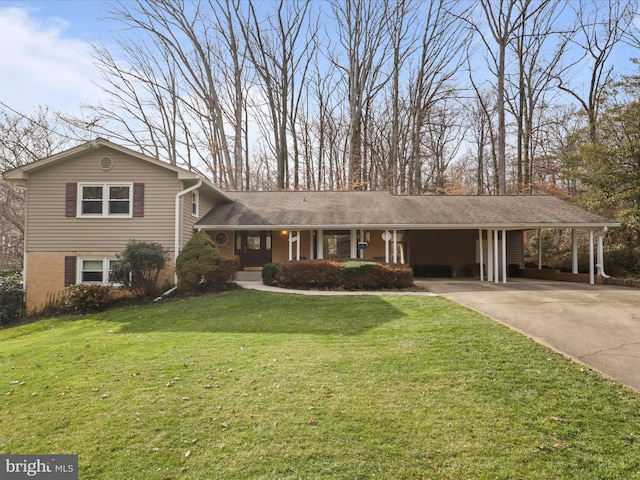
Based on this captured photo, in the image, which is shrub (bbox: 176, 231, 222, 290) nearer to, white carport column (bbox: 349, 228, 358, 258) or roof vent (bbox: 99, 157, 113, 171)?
roof vent (bbox: 99, 157, 113, 171)

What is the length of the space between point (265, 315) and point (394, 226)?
7522 mm

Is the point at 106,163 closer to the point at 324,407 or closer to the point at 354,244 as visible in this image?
the point at 354,244

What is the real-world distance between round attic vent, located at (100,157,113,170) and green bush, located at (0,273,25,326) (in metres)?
5.12

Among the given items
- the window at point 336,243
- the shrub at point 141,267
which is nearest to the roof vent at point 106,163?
the shrub at point 141,267

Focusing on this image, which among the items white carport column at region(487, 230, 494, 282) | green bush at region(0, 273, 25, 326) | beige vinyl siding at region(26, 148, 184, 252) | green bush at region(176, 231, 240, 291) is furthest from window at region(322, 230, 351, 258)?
green bush at region(0, 273, 25, 326)

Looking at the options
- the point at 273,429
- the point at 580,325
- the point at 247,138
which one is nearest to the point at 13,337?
the point at 273,429

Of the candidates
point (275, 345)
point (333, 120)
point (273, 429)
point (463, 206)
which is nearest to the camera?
point (273, 429)

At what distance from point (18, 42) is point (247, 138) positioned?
20428 millimetres

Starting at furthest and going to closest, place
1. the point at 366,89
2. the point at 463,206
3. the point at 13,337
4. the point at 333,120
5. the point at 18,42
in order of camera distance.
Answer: the point at 333,120, the point at 366,89, the point at 463,206, the point at 18,42, the point at 13,337

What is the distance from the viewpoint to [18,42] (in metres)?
10.7

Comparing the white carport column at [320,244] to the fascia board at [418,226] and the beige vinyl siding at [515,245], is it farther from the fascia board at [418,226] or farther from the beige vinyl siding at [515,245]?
the beige vinyl siding at [515,245]

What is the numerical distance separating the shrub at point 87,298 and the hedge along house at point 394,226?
166 inches

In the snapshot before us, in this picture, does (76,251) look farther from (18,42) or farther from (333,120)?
(333,120)

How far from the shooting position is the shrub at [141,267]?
38.0ft
